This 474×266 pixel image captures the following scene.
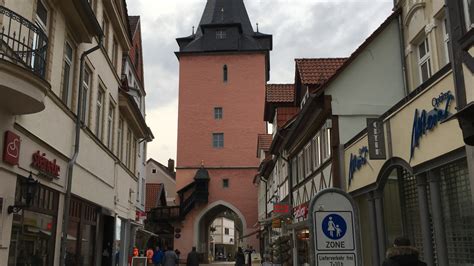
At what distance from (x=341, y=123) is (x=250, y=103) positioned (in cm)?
3350

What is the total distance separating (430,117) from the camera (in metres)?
8.76

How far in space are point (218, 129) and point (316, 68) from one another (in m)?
29.8

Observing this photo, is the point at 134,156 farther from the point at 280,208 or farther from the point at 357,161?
the point at 357,161

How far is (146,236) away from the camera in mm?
29969

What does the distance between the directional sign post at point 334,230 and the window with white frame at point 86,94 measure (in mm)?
8850

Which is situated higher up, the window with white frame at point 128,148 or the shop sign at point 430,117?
the window with white frame at point 128,148

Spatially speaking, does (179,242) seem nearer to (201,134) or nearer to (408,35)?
(201,134)

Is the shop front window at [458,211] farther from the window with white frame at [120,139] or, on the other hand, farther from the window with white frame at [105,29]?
the window with white frame at [120,139]

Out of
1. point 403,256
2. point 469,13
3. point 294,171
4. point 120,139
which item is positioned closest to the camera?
point 403,256

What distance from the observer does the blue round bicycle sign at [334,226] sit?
5.97 meters

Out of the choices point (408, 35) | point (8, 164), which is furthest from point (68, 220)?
point (408, 35)

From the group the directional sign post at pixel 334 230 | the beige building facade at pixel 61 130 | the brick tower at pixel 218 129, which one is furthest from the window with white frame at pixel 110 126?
the brick tower at pixel 218 129

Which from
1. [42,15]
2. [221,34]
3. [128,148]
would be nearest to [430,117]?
[42,15]

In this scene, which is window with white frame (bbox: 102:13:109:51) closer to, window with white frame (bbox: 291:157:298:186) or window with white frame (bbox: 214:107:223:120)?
window with white frame (bbox: 291:157:298:186)
